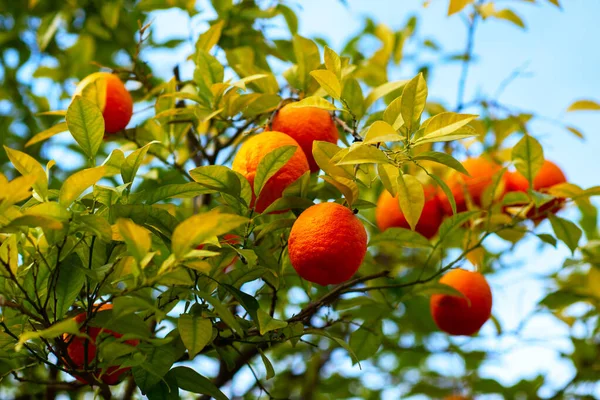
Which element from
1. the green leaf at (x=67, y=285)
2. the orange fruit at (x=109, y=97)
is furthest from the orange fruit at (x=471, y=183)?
the green leaf at (x=67, y=285)

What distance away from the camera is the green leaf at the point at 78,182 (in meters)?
0.73

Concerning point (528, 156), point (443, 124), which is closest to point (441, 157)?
point (443, 124)

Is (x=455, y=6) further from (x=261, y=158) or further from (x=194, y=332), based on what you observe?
(x=194, y=332)

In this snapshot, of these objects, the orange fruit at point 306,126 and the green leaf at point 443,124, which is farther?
the orange fruit at point 306,126

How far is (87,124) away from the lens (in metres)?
0.88

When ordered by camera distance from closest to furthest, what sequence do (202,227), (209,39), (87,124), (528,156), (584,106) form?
1. (202,227)
2. (87,124)
3. (528,156)
4. (209,39)
5. (584,106)

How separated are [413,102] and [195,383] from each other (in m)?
0.50

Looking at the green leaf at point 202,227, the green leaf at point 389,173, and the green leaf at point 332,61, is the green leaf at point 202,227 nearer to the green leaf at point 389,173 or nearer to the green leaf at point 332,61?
the green leaf at point 389,173

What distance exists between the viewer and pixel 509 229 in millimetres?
1227

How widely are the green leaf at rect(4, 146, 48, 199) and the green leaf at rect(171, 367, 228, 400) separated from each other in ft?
1.07

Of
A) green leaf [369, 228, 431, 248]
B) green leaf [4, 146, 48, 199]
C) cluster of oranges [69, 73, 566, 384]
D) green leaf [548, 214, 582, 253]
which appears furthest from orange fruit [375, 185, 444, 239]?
green leaf [4, 146, 48, 199]

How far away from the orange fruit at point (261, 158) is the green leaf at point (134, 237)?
0.74 ft

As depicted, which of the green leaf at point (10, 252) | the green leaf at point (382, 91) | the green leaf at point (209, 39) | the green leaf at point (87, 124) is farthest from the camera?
the green leaf at point (209, 39)

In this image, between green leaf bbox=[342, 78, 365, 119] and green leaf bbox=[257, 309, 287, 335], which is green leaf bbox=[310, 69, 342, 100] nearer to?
green leaf bbox=[342, 78, 365, 119]
